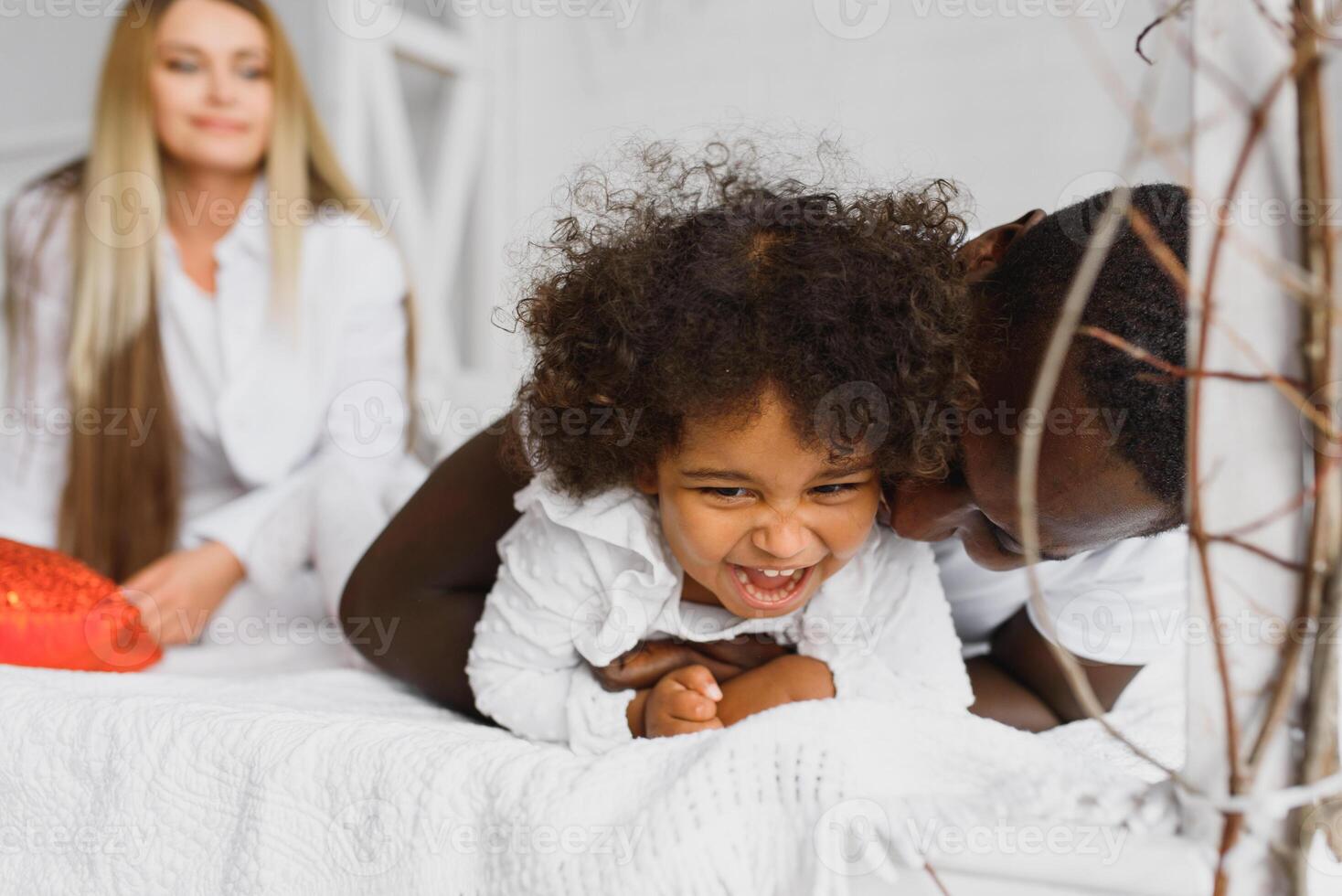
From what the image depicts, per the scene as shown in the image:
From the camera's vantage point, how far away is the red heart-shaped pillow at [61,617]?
110cm

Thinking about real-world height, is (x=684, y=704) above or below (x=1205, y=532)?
below

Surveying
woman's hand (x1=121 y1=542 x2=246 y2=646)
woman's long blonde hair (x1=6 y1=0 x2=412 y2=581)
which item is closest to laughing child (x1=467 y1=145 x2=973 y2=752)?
woman's hand (x1=121 y1=542 x2=246 y2=646)

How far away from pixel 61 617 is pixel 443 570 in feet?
1.37

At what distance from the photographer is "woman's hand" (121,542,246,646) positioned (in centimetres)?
139

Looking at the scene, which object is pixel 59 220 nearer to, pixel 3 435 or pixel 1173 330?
pixel 3 435

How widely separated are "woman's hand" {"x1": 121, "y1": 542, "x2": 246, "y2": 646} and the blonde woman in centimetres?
7

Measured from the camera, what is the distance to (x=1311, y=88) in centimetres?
46

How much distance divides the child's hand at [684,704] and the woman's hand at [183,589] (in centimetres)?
80

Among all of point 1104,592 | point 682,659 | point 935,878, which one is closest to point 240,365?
point 682,659

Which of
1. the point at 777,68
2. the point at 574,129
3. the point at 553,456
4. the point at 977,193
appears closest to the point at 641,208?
the point at 553,456

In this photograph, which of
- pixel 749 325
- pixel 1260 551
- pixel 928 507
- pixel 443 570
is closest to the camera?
pixel 1260 551

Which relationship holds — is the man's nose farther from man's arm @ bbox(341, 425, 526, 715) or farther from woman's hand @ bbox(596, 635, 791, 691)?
man's arm @ bbox(341, 425, 526, 715)

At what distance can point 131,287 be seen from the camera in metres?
1.66

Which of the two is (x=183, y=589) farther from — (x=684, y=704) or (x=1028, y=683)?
(x=1028, y=683)
